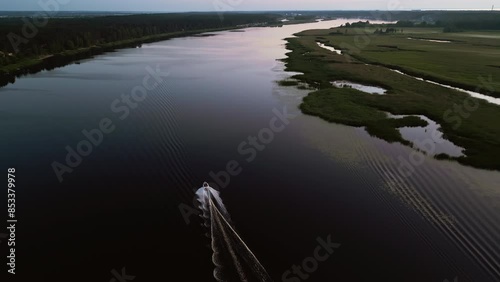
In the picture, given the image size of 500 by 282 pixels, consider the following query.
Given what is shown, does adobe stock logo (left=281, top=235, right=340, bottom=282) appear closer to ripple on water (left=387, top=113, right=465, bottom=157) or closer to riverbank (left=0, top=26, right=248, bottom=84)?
ripple on water (left=387, top=113, right=465, bottom=157)

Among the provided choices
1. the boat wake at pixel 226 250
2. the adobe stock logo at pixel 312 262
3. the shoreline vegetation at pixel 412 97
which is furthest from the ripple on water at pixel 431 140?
the boat wake at pixel 226 250

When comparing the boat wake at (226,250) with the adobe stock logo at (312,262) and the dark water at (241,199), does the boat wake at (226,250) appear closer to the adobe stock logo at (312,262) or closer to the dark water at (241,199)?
the dark water at (241,199)

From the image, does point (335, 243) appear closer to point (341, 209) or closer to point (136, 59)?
point (341, 209)

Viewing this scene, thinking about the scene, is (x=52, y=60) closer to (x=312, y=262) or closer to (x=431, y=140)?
(x=431, y=140)

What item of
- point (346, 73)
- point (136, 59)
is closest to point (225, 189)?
point (346, 73)

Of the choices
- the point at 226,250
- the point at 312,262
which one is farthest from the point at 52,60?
the point at 312,262

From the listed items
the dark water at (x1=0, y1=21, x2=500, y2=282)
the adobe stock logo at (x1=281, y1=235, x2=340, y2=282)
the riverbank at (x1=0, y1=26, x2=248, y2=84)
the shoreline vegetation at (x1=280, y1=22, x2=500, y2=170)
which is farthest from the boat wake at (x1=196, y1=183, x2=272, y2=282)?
the riverbank at (x1=0, y1=26, x2=248, y2=84)
